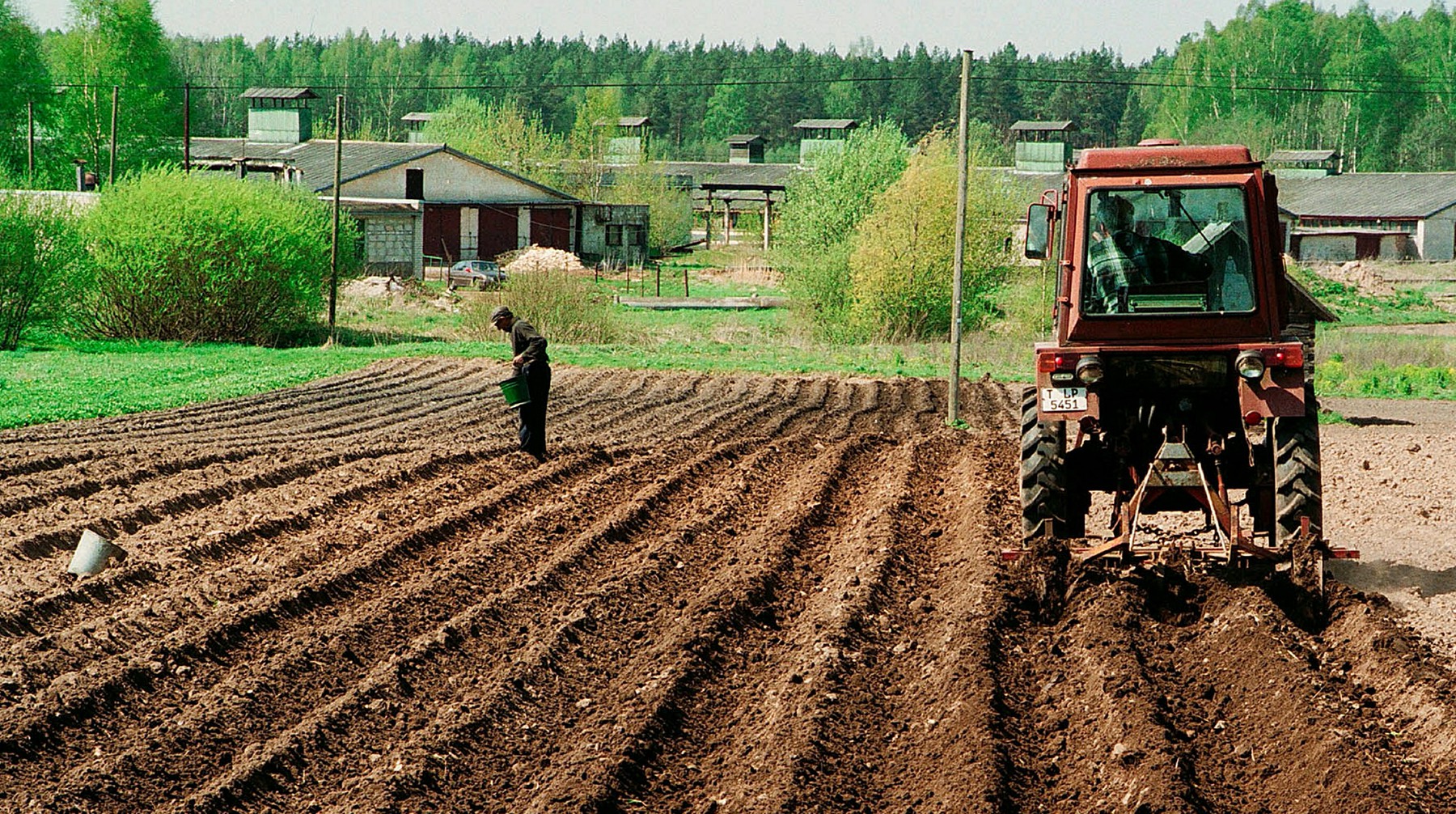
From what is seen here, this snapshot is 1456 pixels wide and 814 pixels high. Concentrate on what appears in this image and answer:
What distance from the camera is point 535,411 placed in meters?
13.9

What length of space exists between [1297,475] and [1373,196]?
217ft

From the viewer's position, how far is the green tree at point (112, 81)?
2334 inches

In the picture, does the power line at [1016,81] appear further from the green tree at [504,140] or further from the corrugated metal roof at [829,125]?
the green tree at [504,140]

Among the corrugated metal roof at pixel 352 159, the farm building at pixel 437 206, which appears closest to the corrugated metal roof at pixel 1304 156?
the farm building at pixel 437 206

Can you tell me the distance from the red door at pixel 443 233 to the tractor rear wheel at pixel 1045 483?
149 feet

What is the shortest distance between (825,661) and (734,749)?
124 cm

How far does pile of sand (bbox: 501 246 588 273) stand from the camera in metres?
32.0

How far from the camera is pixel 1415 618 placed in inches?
330

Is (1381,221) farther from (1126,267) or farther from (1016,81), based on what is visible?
(1126,267)

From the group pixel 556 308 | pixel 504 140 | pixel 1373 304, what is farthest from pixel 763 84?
pixel 556 308

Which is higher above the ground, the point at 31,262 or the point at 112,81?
the point at 112,81

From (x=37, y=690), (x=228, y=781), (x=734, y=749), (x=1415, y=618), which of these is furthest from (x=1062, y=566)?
(x=37, y=690)

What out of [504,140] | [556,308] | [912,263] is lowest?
[556,308]

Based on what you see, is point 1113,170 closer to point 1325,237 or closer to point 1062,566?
point 1062,566
